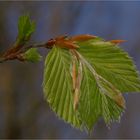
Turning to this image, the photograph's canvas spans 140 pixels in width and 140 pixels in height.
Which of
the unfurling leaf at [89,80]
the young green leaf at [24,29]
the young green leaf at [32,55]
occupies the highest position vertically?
the young green leaf at [24,29]

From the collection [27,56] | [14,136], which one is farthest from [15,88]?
[27,56]

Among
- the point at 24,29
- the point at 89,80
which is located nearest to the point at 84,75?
the point at 89,80

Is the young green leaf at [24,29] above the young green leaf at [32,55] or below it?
above

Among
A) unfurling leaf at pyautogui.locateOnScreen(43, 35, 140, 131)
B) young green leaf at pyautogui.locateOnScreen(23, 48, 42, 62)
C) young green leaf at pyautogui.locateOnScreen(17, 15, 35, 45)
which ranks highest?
young green leaf at pyautogui.locateOnScreen(17, 15, 35, 45)

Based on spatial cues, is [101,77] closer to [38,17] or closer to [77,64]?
[77,64]

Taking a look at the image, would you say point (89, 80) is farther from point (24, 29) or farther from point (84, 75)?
point (24, 29)

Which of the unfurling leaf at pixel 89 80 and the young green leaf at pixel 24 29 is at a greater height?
the young green leaf at pixel 24 29
